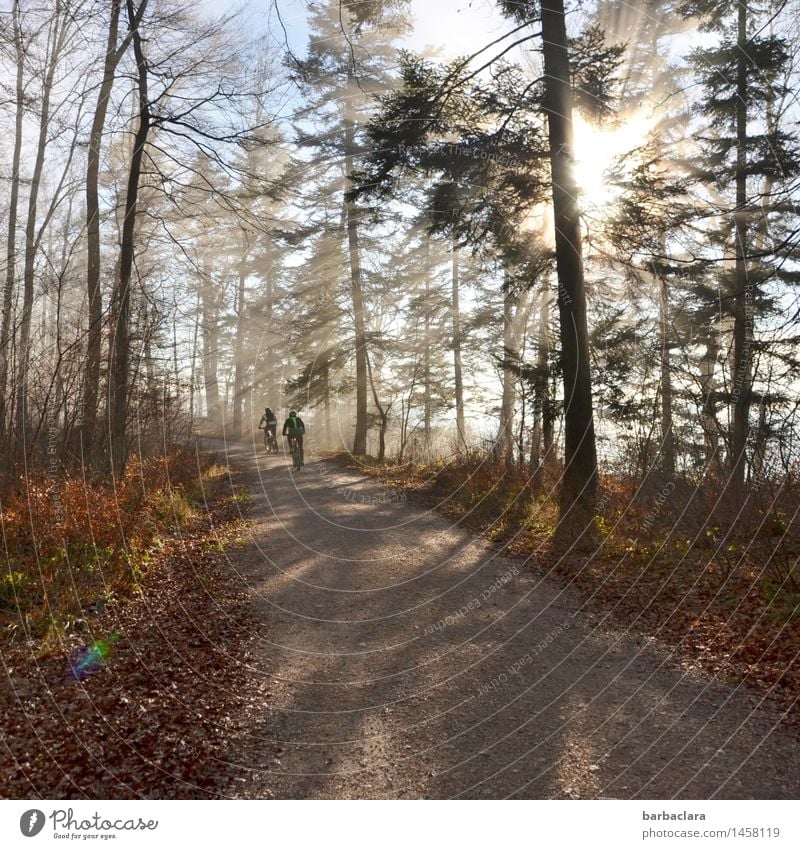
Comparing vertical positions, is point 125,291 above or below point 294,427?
above

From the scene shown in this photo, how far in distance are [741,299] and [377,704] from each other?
12.3 meters

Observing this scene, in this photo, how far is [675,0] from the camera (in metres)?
13.7

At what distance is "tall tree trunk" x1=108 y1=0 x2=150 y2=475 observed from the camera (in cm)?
859

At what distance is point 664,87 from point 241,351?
2128cm

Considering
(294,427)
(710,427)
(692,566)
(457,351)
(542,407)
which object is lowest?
(692,566)

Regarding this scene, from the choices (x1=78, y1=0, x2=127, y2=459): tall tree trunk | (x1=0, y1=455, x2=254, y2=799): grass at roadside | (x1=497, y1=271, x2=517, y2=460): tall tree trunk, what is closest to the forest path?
(x1=0, y1=455, x2=254, y2=799): grass at roadside

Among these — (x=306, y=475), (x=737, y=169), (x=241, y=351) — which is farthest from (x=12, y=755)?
(x=241, y=351)

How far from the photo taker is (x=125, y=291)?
29.0 ft

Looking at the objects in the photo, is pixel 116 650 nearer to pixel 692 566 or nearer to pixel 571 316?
pixel 692 566

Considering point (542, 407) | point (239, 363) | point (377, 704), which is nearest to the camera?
point (377, 704)

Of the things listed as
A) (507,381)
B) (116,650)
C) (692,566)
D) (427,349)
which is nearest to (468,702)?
(116,650)

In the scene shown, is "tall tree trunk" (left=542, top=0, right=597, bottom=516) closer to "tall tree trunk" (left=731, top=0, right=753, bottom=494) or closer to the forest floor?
"tall tree trunk" (left=731, top=0, right=753, bottom=494)

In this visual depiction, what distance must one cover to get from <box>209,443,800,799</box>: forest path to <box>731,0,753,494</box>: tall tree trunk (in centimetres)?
394

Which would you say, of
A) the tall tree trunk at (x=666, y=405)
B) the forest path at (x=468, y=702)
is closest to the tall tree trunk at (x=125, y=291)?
the forest path at (x=468, y=702)
